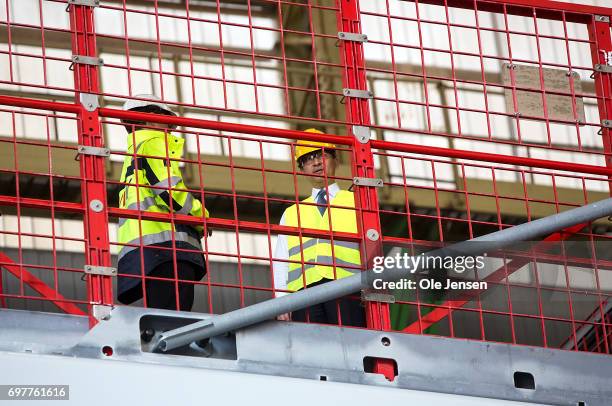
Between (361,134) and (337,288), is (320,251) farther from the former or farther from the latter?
(337,288)

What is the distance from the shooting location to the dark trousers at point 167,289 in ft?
24.7

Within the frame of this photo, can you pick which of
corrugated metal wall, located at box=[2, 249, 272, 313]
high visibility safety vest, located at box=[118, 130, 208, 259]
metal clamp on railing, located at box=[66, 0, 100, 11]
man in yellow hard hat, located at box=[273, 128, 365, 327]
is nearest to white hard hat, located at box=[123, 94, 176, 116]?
high visibility safety vest, located at box=[118, 130, 208, 259]

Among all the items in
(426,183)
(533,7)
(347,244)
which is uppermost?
(426,183)

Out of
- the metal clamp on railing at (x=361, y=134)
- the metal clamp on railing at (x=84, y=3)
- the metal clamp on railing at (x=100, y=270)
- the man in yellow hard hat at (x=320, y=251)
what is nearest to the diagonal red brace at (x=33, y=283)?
the metal clamp on railing at (x=100, y=270)

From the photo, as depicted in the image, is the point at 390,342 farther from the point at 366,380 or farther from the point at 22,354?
the point at 22,354

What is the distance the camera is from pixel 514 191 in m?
18.3

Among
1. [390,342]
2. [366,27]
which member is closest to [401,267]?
[390,342]

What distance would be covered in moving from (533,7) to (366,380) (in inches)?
102

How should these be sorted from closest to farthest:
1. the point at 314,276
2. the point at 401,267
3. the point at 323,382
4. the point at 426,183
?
the point at 323,382 → the point at 401,267 → the point at 314,276 → the point at 426,183

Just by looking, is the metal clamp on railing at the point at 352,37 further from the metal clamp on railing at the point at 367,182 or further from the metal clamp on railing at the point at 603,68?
the metal clamp on railing at the point at 603,68

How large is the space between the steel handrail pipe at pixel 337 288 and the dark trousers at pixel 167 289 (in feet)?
4.11

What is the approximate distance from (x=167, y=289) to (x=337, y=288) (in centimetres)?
147

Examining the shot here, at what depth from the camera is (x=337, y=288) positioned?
6.46 meters

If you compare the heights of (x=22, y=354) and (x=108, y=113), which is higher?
(x=108, y=113)
